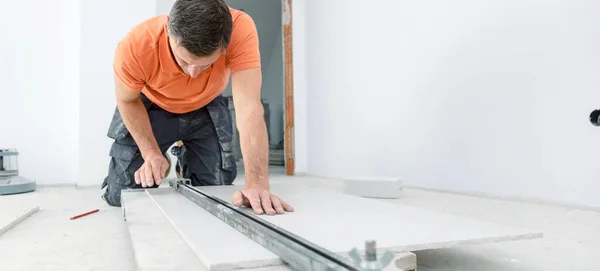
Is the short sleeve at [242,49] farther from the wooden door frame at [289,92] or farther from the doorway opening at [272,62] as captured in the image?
the doorway opening at [272,62]

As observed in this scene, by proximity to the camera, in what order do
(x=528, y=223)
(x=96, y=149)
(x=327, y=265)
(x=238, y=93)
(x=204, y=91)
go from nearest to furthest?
(x=327, y=265), (x=528, y=223), (x=238, y=93), (x=204, y=91), (x=96, y=149)

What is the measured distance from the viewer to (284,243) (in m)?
0.88

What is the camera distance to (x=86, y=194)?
3.09 metres

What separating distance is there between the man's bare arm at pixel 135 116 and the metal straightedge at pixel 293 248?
0.75m

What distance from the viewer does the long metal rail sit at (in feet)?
2.37

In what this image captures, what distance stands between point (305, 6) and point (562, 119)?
321 cm

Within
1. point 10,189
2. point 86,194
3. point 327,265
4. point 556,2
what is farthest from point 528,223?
point 10,189

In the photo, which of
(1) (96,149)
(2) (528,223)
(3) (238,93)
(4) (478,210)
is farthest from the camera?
(1) (96,149)

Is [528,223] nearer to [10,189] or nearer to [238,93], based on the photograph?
[238,93]

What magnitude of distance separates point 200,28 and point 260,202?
59 centimetres

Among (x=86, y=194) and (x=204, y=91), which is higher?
(x=204, y=91)

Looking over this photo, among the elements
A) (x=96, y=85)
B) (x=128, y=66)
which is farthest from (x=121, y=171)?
(x=96, y=85)

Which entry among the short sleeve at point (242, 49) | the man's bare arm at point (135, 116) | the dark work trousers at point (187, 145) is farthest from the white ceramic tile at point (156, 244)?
the dark work trousers at point (187, 145)

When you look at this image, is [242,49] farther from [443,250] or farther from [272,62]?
[272,62]
